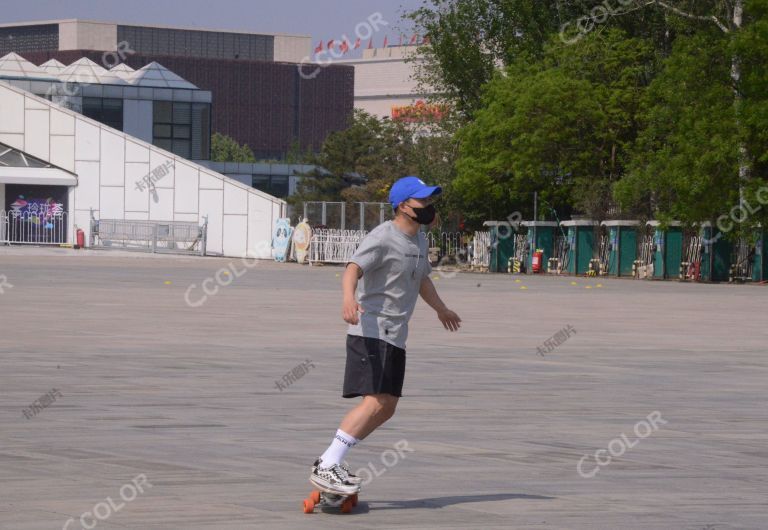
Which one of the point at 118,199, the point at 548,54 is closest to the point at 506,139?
the point at 548,54

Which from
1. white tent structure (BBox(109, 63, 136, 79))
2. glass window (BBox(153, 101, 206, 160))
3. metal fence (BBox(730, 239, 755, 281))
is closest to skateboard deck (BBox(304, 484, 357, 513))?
metal fence (BBox(730, 239, 755, 281))

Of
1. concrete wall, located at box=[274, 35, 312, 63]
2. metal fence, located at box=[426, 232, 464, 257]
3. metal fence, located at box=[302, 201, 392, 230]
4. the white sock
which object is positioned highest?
concrete wall, located at box=[274, 35, 312, 63]

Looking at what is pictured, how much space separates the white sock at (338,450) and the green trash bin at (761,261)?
42.2 meters

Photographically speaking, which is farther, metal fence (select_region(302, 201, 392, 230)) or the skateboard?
metal fence (select_region(302, 201, 392, 230))

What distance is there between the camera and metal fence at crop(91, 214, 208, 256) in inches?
2643

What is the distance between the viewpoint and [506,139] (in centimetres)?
5800

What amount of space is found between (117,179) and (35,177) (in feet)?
11.8

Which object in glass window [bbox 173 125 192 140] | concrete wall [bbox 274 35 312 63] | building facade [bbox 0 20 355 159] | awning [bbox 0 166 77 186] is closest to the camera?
awning [bbox 0 166 77 186]

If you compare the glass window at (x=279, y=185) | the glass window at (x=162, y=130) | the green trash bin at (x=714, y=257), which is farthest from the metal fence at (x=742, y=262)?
the glass window at (x=279, y=185)

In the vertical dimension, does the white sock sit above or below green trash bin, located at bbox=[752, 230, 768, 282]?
below

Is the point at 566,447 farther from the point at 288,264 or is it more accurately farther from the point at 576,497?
the point at 288,264

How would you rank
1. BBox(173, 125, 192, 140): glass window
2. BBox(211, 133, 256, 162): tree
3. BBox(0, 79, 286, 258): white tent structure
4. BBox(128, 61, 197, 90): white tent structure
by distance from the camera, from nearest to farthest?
BBox(0, 79, 286, 258): white tent structure < BBox(128, 61, 197, 90): white tent structure < BBox(173, 125, 192, 140): glass window < BBox(211, 133, 256, 162): tree

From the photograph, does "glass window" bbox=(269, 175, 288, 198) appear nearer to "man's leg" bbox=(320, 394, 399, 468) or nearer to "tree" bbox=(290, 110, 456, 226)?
"tree" bbox=(290, 110, 456, 226)

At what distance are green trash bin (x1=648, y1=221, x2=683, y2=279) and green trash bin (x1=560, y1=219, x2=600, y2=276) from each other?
3891mm
